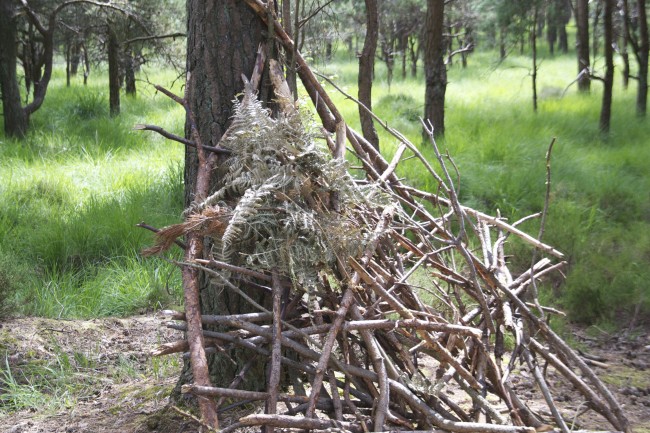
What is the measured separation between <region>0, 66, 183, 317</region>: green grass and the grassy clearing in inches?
86.3

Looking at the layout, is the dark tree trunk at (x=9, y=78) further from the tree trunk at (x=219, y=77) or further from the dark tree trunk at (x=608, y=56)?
the dark tree trunk at (x=608, y=56)

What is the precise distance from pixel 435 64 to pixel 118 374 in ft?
18.9

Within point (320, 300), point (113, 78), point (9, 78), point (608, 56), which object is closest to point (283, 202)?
point (320, 300)

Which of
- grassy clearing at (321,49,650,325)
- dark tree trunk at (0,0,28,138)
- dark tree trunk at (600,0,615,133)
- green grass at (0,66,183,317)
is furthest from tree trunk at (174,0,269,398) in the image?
dark tree trunk at (600,0,615,133)

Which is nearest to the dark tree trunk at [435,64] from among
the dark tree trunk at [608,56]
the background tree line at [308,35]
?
the background tree line at [308,35]

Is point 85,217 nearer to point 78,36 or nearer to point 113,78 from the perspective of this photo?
point 113,78

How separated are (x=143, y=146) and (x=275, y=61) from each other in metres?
6.71

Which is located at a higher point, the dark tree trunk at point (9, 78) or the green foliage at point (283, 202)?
the dark tree trunk at point (9, 78)

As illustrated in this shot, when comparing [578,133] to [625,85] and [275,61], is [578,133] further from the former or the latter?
[275,61]

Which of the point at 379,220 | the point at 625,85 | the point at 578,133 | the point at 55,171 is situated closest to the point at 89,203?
the point at 55,171

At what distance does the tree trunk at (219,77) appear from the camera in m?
2.80

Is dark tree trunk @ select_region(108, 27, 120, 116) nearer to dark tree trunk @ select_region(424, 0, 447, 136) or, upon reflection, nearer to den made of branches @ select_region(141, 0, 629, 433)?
dark tree trunk @ select_region(424, 0, 447, 136)

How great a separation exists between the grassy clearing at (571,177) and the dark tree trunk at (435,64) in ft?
1.34

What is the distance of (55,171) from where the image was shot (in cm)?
759
